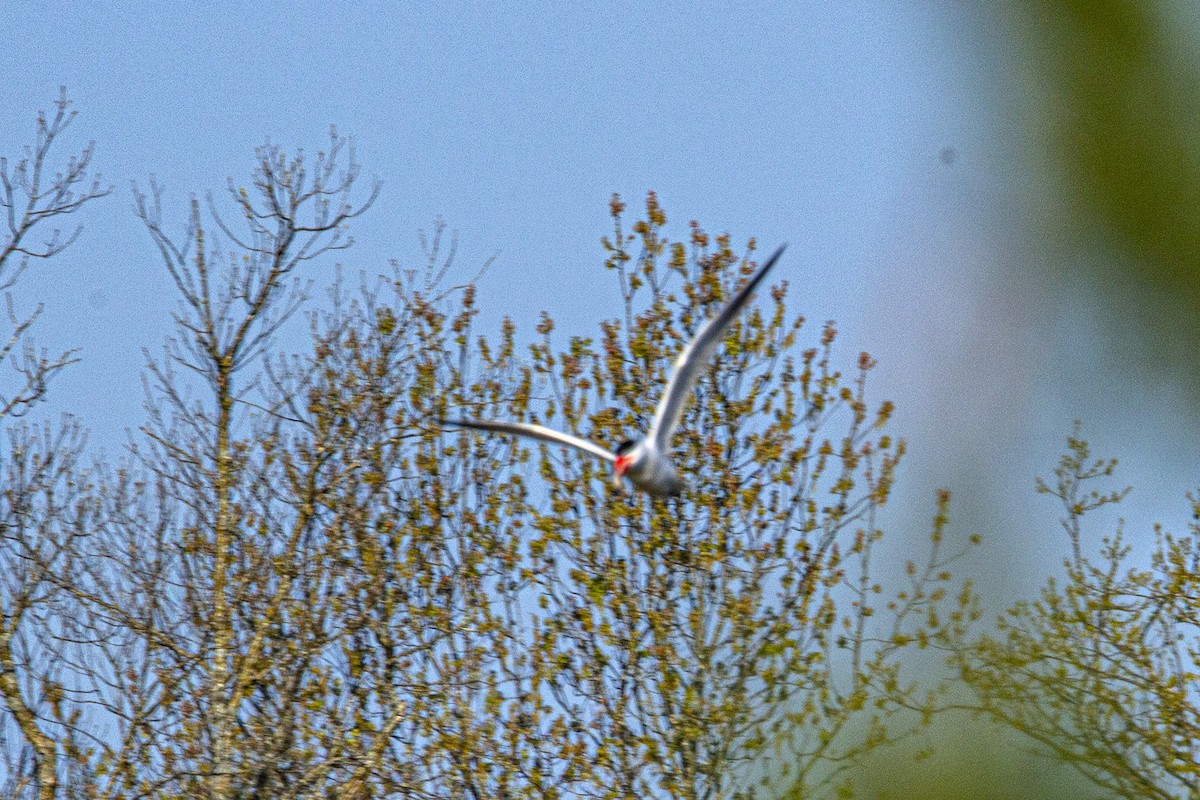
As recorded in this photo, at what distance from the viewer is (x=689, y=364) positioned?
1144 centimetres

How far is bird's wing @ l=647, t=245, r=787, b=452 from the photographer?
37.1 feet

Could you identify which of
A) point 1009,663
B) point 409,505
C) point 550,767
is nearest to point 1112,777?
point 1009,663

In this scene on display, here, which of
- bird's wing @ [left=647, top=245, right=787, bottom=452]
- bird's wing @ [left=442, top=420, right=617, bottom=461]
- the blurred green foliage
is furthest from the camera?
bird's wing @ [left=442, top=420, right=617, bottom=461]

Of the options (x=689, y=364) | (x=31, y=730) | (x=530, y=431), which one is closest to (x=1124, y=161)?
(x=689, y=364)

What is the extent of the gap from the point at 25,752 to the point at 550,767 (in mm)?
5614

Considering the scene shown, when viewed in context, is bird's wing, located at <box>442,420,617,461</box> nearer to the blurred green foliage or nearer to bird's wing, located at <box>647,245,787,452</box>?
bird's wing, located at <box>647,245,787,452</box>

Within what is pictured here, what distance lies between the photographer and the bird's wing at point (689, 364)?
11.3m

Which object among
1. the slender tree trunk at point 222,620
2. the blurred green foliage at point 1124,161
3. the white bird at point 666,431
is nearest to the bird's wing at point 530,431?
the white bird at point 666,431

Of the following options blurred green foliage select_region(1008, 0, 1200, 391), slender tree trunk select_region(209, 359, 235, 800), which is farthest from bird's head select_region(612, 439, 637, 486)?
blurred green foliage select_region(1008, 0, 1200, 391)

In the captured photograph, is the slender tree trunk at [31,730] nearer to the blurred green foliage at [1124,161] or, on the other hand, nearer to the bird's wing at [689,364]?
the bird's wing at [689,364]

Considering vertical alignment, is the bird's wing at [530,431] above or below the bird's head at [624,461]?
above

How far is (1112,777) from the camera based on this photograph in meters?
3.77

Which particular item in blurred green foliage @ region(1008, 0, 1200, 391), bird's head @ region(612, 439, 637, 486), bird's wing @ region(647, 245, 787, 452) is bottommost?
blurred green foliage @ region(1008, 0, 1200, 391)

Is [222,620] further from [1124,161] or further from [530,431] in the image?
[1124,161]
